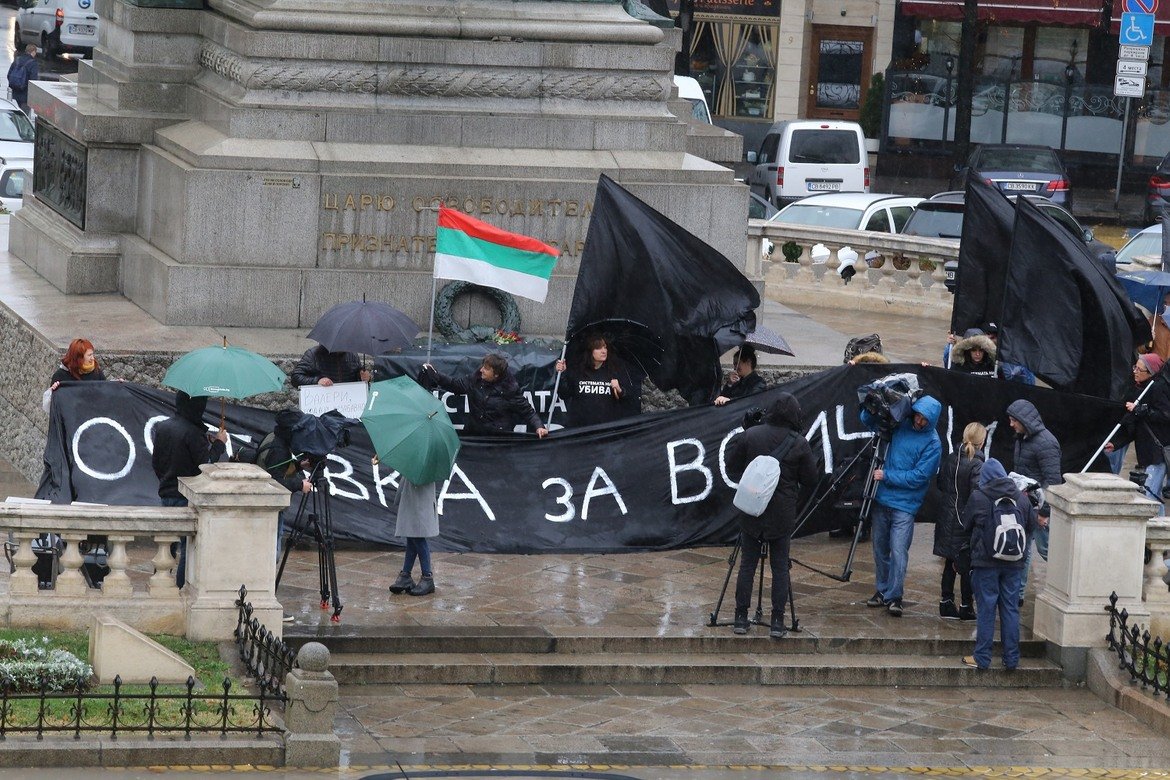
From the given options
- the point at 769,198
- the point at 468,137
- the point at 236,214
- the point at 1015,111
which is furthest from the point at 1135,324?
the point at 1015,111

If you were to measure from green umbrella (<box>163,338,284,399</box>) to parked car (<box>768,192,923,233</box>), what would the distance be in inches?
583

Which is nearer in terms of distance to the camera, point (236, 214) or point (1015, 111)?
point (236, 214)

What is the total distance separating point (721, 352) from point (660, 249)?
991 mm

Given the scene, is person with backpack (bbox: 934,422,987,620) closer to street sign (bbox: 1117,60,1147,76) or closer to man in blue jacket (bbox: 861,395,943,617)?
man in blue jacket (bbox: 861,395,943,617)

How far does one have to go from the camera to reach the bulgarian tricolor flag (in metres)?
16.4

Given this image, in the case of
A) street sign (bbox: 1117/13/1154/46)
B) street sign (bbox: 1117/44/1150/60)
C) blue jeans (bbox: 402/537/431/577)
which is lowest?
blue jeans (bbox: 402/537/431/577)

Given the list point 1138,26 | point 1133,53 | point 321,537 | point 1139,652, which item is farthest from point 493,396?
point 1133,53

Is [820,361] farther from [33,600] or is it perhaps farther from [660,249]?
[33,600]

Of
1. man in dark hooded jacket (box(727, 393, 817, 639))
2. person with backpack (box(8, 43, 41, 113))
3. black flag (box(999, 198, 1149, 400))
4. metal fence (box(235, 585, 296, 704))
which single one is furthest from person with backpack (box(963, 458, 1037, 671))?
person with backpack (box(8, 43, 41, 113))

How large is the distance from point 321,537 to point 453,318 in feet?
14.8

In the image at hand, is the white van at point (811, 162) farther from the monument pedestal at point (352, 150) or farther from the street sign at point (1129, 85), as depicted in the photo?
the monument pedestal at point (352, 150)

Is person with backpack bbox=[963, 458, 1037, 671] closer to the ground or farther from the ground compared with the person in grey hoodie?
closer to the ground

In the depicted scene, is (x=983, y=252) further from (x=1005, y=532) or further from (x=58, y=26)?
(x=58, y=26)

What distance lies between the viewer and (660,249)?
16547 millimetres
